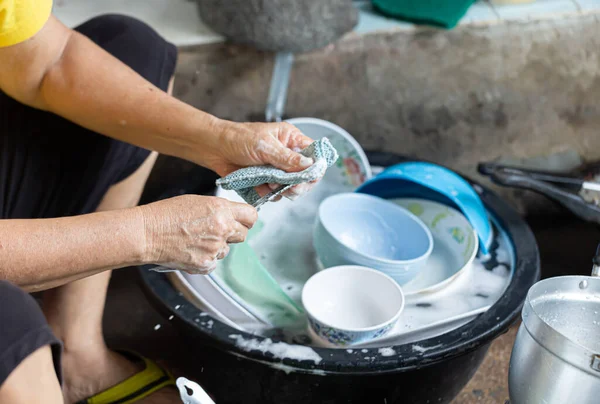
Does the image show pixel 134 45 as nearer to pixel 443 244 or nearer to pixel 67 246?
pixel 67 246

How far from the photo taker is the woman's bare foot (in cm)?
147

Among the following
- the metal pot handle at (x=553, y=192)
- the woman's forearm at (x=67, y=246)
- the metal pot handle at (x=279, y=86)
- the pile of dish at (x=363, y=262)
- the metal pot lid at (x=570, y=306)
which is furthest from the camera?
the metal pot handle at (x=279, y=86)

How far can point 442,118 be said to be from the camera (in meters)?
2.12

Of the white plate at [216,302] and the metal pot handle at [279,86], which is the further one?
the metal pot handle at [279,86]

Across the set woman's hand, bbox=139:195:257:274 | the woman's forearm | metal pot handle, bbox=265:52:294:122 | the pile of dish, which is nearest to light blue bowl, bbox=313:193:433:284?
the pile of dish

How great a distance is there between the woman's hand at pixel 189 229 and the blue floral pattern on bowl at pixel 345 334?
37 centimetres

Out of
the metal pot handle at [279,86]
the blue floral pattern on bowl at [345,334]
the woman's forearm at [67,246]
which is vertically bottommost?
the blue floral pattern on bowl at [345,334]

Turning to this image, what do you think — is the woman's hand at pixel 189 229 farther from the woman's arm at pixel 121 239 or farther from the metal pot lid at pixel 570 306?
the metal pot lid at pixel 570 306

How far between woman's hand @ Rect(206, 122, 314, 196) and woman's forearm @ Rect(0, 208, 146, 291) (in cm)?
29

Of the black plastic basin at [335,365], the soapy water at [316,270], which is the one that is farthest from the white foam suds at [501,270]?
the black plastic basin at [335,365]

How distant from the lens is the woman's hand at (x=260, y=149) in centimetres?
121

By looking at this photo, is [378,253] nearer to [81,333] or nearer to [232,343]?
[232,343]

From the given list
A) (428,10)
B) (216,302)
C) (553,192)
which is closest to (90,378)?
(216,302)

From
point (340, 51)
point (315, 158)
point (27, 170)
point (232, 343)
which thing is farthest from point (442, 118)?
point (27, 170)
